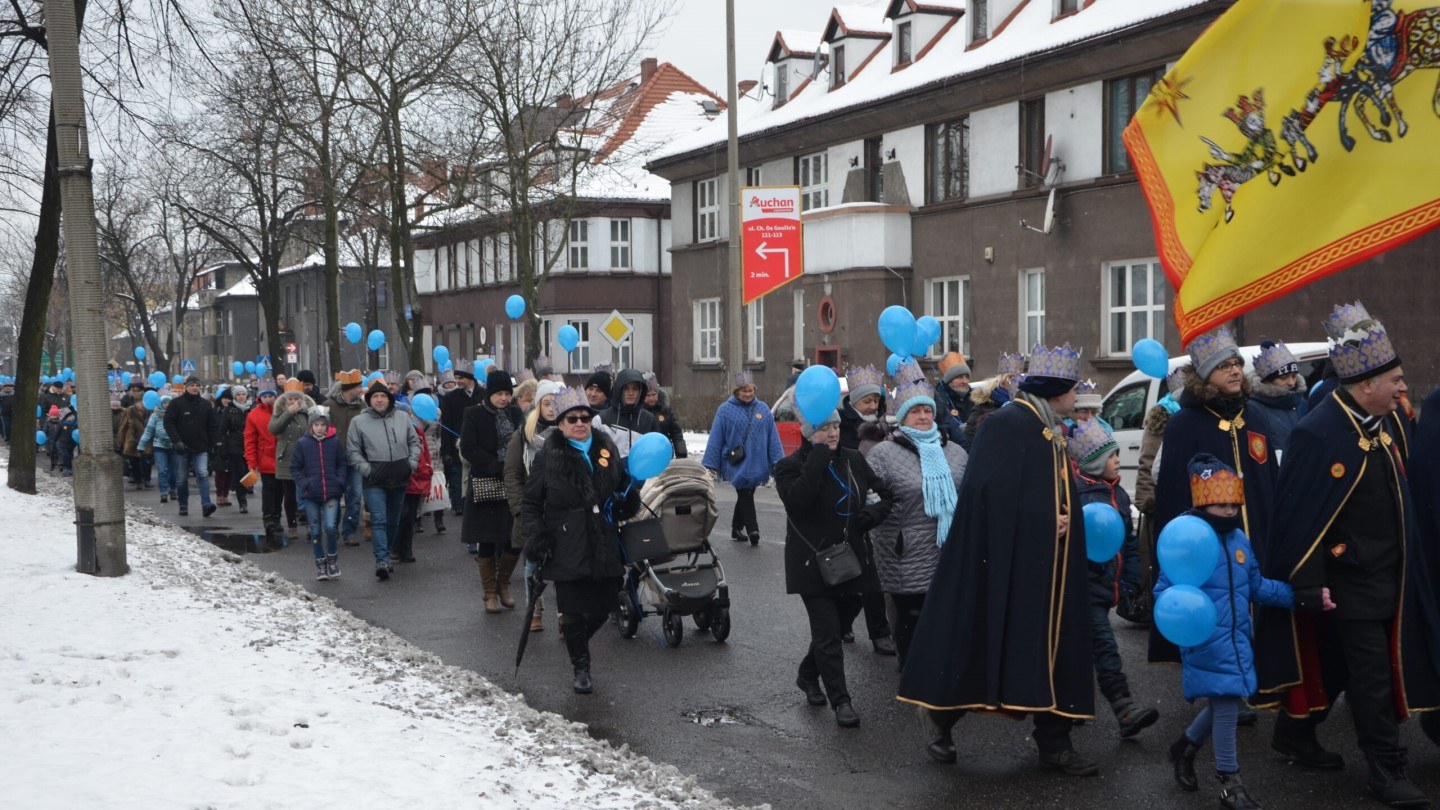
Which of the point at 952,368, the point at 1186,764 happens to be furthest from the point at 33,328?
the point at 1186,764

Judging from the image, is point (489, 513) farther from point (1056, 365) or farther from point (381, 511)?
point (1056, 365)

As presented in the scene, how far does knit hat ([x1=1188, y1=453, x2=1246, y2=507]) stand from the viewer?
237 inches

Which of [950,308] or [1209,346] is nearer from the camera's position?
[1209,346]

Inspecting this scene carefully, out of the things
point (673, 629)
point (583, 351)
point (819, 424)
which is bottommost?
point (673, 629)

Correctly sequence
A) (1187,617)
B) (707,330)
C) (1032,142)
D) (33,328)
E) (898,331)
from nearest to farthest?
1. (1187,617)
2. (898,331)
3. (33,328)
4. (1032,142)
5. (707,330)

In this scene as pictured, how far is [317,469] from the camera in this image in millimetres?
13469

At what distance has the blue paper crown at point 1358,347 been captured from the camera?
609 cm

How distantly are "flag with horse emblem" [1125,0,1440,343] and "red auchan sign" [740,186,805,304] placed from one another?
16714 mm

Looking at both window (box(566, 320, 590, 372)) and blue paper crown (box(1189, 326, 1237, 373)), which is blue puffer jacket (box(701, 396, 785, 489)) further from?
window (box(566, 320, 590, 372))

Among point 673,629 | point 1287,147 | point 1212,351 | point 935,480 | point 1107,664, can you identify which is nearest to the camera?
point 1287,147

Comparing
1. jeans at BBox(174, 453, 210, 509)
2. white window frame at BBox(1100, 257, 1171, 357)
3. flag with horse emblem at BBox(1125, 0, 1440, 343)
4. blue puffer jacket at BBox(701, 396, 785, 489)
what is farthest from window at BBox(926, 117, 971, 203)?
flag with horse emblem at BBox(1125, 0, 1440, 343)

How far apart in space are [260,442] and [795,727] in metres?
11.5

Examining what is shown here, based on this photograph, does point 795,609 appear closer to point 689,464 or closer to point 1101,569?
point 689,464

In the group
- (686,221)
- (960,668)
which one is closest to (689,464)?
(960,668)
